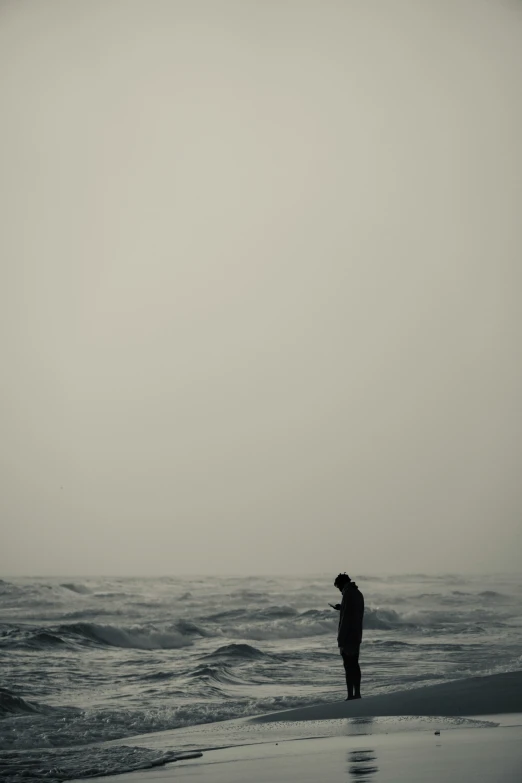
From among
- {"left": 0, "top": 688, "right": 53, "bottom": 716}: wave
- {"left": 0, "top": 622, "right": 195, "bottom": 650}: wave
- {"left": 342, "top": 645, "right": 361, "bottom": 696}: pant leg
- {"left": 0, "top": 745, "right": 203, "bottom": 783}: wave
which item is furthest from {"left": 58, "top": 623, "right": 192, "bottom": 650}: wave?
{"left": 0, "top": 745, "right": 203, "bottom": 783}: wave

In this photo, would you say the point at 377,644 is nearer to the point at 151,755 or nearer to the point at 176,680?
the point at 176,680

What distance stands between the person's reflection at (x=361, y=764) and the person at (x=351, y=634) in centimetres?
339

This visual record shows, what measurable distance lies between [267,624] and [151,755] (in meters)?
21.7

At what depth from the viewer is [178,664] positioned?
18438mm

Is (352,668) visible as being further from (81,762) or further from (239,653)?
(239,653)

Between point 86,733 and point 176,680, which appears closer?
point 86,733

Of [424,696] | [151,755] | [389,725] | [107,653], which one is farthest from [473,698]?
[107,653]

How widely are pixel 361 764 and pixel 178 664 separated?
487 inches

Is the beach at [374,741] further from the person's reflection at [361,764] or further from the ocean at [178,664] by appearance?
the ocean at [178,664]

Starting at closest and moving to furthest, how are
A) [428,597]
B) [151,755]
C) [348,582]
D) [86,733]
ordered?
[151,755]
[86,733]
[348,582]
[428,597]

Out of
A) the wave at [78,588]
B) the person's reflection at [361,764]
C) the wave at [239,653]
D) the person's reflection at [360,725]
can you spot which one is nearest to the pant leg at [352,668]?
the person's reflection at [360,725]

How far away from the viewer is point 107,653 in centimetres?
2166

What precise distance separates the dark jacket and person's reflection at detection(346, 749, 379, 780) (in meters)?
3.40

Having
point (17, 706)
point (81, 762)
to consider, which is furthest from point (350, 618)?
point (17, 706)
